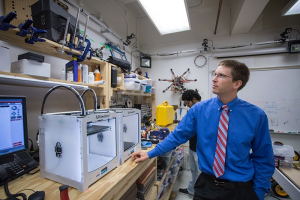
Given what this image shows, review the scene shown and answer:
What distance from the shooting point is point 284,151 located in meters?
1.60

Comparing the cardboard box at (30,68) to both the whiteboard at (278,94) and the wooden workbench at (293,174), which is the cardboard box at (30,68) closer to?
the wooden workbench at (293,174)

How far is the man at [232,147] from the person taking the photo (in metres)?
0.99

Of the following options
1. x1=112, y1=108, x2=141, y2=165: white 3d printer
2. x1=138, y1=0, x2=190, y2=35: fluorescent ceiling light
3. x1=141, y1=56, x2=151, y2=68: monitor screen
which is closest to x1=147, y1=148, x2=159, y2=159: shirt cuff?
x1=112, y1=108, x2=141, y2=165: white 3d printer

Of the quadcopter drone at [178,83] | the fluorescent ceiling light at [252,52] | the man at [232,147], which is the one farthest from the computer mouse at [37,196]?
the fluorescent ceiling light at [252,52]

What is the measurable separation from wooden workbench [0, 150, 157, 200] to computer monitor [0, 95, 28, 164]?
153 millimetres

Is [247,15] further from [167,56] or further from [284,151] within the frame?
[284,151]

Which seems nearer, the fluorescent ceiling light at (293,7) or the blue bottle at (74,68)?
the blue bottle at (74,68)

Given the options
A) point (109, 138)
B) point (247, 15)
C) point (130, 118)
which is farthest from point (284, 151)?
point (247, 15)

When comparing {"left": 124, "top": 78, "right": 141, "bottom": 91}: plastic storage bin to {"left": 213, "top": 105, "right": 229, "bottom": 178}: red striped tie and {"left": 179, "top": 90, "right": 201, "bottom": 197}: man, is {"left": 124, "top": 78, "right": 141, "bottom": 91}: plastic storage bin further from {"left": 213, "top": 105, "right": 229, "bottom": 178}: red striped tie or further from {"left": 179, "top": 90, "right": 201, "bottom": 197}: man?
{"left": 213, "top": 105, "right": 229, "bottom": 178}: red striped tie

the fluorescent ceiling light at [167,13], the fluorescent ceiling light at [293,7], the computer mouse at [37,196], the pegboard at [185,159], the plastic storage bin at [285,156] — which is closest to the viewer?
the computer mouse at [37,196]

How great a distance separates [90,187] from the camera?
72 cm

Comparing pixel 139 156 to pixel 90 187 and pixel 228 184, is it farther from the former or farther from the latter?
pixel 228 184

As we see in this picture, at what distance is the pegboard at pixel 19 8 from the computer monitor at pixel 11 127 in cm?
68

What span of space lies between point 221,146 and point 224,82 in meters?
0.47
